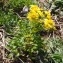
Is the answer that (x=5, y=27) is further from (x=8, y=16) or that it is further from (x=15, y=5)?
(x=15, y=5)

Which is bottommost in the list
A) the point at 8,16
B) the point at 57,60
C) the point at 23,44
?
the point at 57,60

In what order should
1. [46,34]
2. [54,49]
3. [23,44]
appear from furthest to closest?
[46,34], [54,49], [23,44]

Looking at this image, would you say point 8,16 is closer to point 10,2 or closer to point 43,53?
point 10,2

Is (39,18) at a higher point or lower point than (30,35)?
higher

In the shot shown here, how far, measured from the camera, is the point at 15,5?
12.5ft

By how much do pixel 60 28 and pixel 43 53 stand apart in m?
0.61

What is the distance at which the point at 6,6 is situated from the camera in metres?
3.80

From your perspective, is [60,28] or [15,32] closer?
[15,32]

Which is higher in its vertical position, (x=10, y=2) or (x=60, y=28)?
(x=10, y=2)

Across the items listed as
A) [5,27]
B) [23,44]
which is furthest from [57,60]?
[5,27]

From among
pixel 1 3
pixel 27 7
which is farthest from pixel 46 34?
pixel 1 3

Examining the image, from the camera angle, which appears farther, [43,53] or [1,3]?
[1,3]

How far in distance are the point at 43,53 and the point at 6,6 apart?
911 mm

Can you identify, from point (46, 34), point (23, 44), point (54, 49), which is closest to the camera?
point (23, 44)
